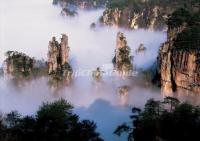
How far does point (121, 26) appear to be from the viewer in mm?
149125

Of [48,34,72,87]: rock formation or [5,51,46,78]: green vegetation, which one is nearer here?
[48,34,72,87]: rock formation

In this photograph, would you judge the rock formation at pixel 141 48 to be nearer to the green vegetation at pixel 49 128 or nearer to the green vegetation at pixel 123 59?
the green vegetation at pixel 123 59

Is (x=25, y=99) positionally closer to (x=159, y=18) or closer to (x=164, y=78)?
(x=164, y=78)

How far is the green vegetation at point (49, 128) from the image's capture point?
2516 inches

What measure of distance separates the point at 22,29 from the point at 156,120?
421 feet

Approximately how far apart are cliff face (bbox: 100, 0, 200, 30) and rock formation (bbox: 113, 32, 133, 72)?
929 inches

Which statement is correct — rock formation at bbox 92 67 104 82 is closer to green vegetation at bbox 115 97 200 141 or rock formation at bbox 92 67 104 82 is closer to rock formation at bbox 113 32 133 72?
rock formation at bbox 113 32 133 72

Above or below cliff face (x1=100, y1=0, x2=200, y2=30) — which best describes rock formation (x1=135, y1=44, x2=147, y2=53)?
below

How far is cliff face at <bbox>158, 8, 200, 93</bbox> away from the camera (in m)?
94.3

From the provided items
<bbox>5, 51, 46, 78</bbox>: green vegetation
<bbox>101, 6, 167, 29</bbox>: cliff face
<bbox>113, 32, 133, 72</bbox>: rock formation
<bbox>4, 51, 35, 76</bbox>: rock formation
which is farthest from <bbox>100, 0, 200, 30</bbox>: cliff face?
<bbox>4, 51, 35, 76</bbox>: rock formation

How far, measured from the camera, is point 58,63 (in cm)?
11406

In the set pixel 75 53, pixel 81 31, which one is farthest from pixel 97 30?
pixel 75 53

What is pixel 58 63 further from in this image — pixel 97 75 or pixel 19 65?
pixel 97 75

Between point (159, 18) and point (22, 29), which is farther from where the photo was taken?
point (22, 29)
